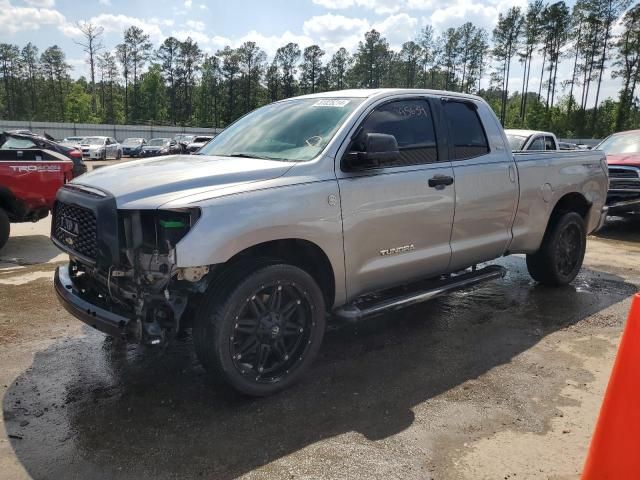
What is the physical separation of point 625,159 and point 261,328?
10.1 m

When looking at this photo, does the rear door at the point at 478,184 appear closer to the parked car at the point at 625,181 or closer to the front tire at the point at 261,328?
the front tire at the point at 261,328

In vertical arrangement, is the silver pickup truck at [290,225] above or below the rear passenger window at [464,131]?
below

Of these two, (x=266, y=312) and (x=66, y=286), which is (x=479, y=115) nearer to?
(x=266, y=312)

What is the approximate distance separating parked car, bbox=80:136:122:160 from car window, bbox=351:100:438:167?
99.0ft

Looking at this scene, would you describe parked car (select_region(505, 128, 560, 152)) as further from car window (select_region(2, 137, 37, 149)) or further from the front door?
car window (select_region(2, 137, 37, 149))

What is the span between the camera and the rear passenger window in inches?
182

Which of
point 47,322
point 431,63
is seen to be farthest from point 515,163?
point 431,63

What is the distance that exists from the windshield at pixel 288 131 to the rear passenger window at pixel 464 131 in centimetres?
106

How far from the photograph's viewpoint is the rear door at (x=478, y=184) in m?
4.54

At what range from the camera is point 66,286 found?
3627 millimetres

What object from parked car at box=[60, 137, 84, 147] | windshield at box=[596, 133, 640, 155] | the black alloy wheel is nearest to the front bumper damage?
the black alloy wheel

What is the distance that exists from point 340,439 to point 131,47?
88142mm

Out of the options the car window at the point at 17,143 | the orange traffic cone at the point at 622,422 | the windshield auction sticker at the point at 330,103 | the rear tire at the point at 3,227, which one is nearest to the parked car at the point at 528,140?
the windshield auction sticker at the point at 330,103

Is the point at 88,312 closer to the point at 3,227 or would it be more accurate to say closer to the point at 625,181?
the point at 3,227
